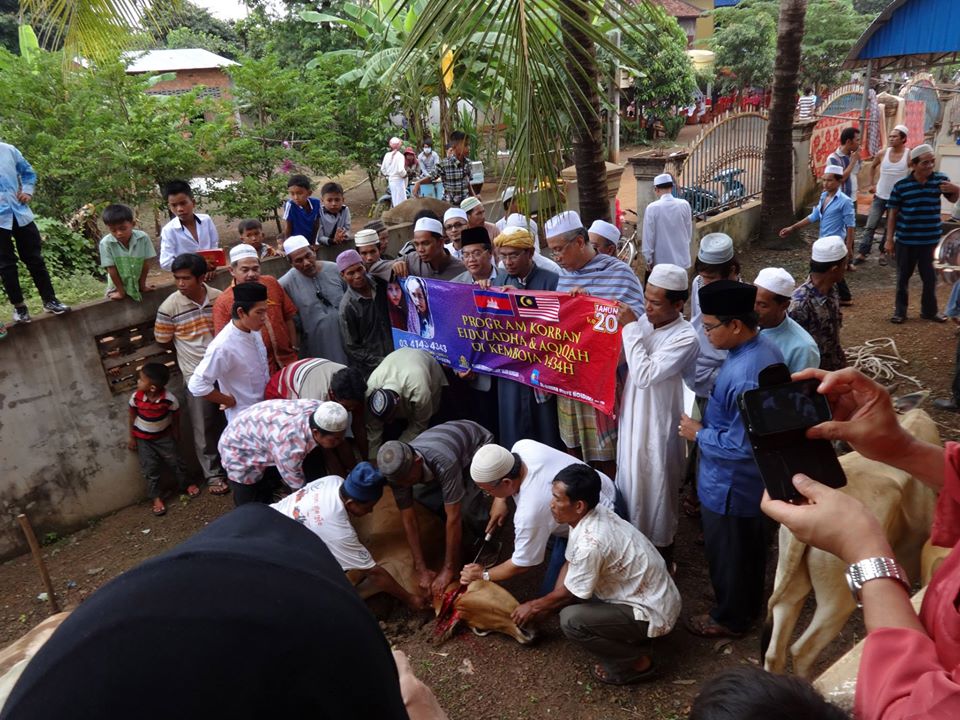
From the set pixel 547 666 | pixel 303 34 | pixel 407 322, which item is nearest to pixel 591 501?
pixel 547 666

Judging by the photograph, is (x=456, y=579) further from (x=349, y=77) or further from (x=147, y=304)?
(x=349, y=77)

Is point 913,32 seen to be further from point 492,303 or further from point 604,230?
point 492,303

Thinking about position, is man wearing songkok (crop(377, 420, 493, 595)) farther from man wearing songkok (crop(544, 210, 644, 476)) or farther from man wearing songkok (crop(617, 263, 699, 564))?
man wearing songkok (crop(617, 263, 699, 564))

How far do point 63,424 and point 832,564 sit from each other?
17.7 feet

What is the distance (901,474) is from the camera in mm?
3191

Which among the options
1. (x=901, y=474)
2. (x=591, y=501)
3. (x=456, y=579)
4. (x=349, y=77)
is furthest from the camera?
(x=349, y=77)

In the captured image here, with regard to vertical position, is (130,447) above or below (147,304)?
below

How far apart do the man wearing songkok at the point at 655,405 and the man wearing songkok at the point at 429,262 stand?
1.87 m

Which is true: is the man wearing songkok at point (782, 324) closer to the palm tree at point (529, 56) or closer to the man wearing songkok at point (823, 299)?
the man wearing songkok at point (823, 299)

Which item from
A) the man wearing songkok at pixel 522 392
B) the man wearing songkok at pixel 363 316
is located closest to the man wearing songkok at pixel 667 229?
the man wearing songkok at pixel 522 392

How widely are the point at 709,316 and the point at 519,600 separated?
2093mm

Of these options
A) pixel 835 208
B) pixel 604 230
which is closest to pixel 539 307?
pixel 604 230

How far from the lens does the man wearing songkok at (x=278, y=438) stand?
4.39 metres

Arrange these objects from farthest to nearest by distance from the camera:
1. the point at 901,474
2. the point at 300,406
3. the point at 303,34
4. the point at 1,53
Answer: the point at 303,34
the point at 1,53
the point at 300,406
the point at 901,474
